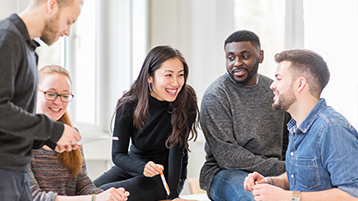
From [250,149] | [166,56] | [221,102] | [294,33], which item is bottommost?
[250,149]

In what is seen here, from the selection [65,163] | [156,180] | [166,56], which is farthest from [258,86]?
[65,163]

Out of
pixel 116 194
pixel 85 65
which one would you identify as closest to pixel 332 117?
pixel 116 194

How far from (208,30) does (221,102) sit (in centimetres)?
141

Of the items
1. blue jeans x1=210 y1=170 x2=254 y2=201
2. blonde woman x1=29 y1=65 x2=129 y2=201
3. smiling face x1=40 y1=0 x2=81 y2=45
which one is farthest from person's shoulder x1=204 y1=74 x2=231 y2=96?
smiling face x1=40 y1=0 x2=81 y2=45

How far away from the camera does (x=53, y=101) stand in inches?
54.5

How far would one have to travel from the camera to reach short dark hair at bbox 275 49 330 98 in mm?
1509

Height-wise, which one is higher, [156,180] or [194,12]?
[194,12]

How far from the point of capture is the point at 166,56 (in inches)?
73.5

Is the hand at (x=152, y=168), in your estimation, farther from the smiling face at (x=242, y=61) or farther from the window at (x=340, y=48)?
the window at (x=340, y=48)

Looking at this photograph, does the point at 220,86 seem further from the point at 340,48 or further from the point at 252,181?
the point at 340,48

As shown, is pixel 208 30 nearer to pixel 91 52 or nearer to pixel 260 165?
pixel 91 52

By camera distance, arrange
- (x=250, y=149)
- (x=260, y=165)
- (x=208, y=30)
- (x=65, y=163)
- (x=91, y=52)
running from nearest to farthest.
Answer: (x=65, y=163)
(x=260, y=165)
(x=250, y=149)
(x=91, y=52)
(x=208, y=30)

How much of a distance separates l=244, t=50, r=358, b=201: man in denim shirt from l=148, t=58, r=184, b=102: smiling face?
1.72 feet

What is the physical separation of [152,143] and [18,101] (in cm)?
101
